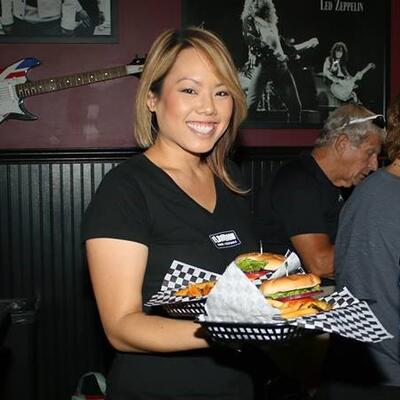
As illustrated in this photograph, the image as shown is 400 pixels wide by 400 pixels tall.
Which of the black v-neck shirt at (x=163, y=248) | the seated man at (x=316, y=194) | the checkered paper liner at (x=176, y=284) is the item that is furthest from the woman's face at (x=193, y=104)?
the seated man at (x=316, y=194)

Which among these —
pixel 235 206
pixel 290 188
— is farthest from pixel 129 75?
pixel 235 206

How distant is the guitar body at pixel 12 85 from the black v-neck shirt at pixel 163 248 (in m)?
2.56

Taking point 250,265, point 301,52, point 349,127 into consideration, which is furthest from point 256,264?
point 301,52

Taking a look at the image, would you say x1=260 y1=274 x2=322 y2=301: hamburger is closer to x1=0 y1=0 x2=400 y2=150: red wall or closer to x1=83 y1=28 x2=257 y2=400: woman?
x1=83 y1=28 x2=257 y2=400: woman

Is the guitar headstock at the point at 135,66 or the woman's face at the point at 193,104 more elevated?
the guitar headstock at the point at 135,66

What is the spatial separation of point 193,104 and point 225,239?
350mm

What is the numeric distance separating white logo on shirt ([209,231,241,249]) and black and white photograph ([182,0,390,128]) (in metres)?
2.65

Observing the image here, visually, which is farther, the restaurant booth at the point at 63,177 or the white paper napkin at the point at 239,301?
the restaurant booth at the point at 63,177

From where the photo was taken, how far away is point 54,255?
4207 mm

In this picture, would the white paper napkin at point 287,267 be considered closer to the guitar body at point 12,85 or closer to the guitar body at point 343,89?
the guitar body at point 12,85

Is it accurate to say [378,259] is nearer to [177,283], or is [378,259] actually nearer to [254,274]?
[254,274]

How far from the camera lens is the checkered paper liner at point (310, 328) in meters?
1.33

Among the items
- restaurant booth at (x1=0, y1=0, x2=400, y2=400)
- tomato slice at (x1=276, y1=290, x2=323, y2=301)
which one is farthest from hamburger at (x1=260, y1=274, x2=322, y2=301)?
restaurant booth at (x1=0, y1=0, x2=400, y2=400)

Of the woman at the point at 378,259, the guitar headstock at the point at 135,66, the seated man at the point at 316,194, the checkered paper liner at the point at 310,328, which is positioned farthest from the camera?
the guitar headstock at the point at 135,66
